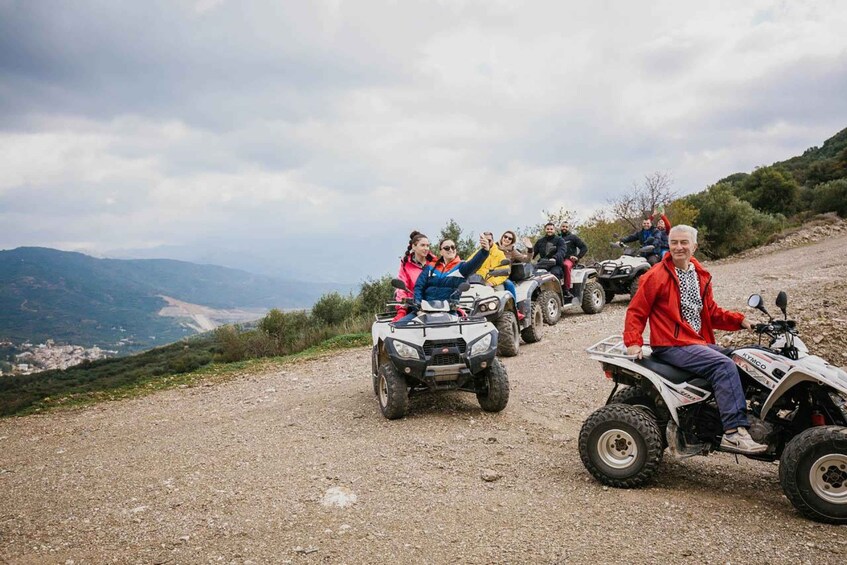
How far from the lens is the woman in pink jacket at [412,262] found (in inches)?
318

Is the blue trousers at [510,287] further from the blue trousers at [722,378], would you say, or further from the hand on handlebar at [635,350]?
the blue trousers at [722,378]

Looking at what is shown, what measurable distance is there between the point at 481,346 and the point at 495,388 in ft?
1.90

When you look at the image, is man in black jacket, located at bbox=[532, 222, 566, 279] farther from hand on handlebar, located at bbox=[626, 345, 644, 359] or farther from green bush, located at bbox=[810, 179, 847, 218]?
green bush, located at bbox=[810, 179, 847, 218]

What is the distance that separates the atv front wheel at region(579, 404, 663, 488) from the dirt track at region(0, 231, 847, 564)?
134mm

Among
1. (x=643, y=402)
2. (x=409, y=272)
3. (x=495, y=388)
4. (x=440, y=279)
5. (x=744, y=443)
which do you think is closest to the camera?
(x=744, y=443)

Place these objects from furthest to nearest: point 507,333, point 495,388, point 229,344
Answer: point 229,344 → point 507,333 → point 495,388

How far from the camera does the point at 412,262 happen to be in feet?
28.2

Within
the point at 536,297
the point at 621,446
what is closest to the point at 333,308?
the point at 536,297

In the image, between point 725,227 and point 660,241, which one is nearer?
point 660,241

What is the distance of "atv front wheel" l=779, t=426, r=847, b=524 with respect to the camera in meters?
3.98

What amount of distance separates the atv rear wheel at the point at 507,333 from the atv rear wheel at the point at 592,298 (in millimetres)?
4909

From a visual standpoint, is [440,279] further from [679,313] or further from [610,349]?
[679,313]

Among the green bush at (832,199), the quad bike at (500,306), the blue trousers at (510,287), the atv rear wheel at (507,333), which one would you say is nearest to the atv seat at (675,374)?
the quad bike at (500,306)

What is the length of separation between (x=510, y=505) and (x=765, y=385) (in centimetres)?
207
